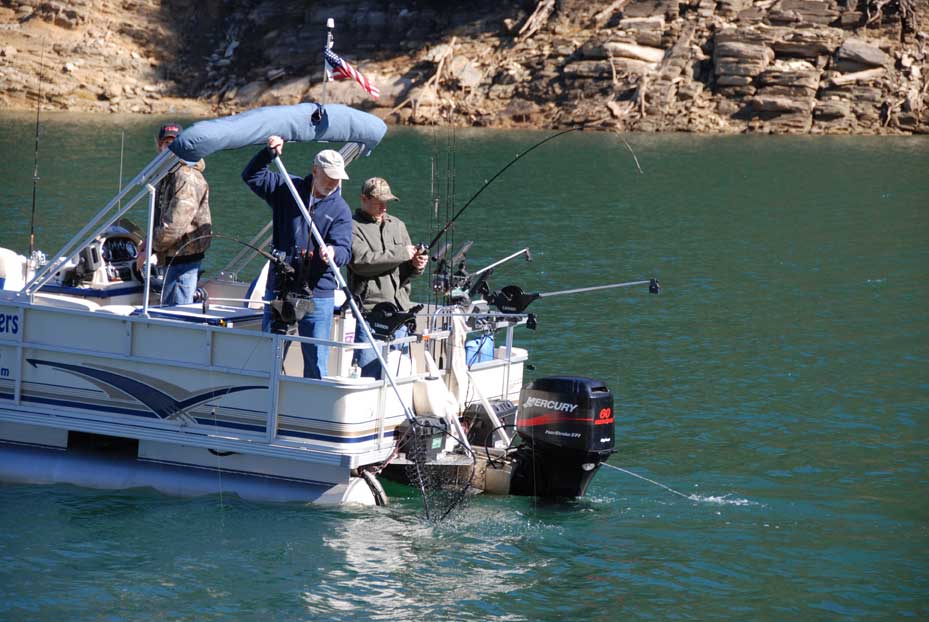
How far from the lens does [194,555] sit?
8695 millimetres

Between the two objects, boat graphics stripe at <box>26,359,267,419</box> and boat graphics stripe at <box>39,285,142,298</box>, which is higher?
boat graphics stripe at <box>39,285,142,298</box>

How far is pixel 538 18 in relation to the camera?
164 ft

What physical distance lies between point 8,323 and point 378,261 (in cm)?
268

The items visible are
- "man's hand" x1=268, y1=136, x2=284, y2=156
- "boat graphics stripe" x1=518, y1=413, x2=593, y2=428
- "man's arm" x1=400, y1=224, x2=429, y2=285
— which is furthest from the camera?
"man's arm" x1=400, y1=224, x2=429, y2=285

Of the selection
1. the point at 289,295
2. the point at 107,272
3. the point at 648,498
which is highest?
the point at 107,272

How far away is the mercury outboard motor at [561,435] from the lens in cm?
944

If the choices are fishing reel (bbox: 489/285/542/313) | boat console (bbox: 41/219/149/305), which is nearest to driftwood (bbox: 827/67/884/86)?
fishing reel (bbox: 489/285/542/313)

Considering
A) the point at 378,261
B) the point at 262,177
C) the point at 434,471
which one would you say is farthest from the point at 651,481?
the point at 262,177

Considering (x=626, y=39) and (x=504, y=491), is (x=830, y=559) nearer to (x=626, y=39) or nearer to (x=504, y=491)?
(x=504, y=491)

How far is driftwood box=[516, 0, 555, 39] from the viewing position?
163ft

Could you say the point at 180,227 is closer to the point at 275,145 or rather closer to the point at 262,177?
the point at 262,177

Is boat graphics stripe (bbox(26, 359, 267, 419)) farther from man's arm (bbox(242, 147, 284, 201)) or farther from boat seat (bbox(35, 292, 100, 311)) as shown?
man's arm (bbox(242, 147, 284, 201))

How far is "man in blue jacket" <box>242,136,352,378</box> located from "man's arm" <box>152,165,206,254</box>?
0.82 metres

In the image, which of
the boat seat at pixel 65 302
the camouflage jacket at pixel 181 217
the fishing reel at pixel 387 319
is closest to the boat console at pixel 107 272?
the boat seat at pixel 65 302
